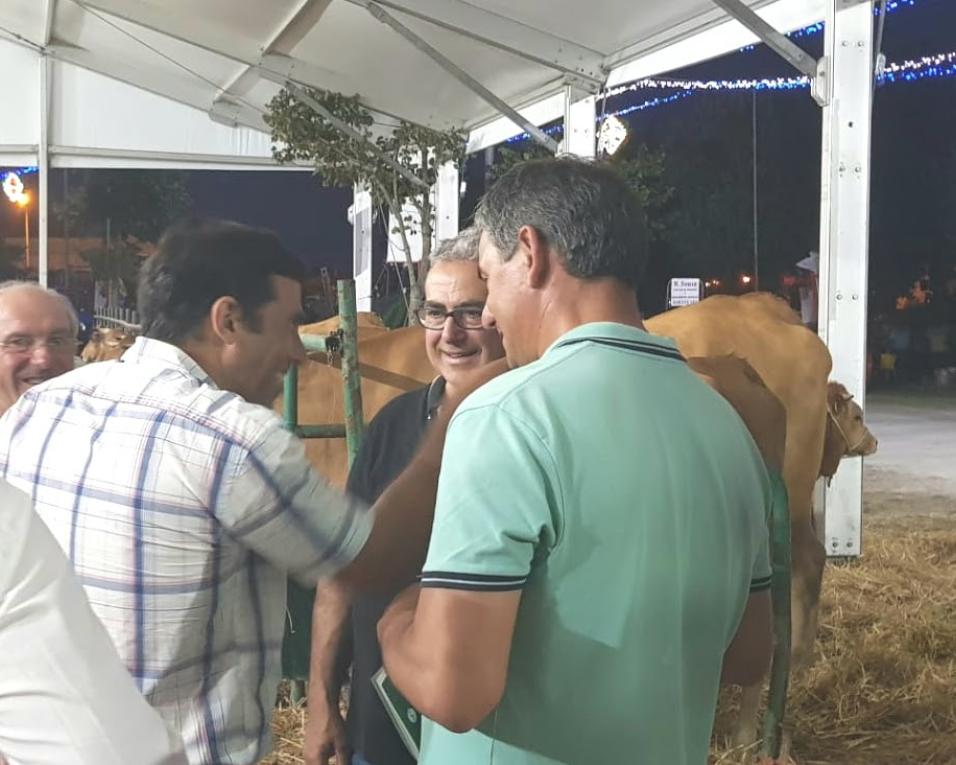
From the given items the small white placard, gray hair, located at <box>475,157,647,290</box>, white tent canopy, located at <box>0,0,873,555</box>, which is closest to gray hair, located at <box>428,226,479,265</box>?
gray hair, located at <box>475,157,647,290</box>

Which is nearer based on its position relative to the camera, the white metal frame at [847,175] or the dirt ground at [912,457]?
the white metal frame at [847,175]

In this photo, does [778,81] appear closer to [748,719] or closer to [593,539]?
[748,719]

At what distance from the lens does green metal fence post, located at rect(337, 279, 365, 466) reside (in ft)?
9.92

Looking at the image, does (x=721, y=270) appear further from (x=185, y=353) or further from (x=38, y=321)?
(x=185, y=353)

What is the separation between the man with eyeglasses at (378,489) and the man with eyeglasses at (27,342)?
99cm

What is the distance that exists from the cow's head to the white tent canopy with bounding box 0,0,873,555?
0.50 meters

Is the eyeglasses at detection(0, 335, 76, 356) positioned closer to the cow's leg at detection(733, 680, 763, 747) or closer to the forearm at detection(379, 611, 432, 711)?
the forearm at detection(379, 611, 432, 711)

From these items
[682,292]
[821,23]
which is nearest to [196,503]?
[821,23]

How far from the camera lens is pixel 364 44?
775 centimetres

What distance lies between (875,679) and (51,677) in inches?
158

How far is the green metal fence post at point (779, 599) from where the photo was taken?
270 cm

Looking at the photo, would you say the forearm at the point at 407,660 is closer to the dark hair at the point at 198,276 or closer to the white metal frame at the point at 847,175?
the dark hair at the point at 198,276

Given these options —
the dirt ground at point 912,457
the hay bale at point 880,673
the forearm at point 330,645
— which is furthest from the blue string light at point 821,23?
the forearm at point 330,645

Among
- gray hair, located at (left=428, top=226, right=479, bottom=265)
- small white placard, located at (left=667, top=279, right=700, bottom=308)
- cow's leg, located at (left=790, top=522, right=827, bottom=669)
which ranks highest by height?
small white placard, located at (left=667, top=279, right=700, bottom=308)
